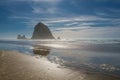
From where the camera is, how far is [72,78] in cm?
995

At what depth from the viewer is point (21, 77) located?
32.7 feet

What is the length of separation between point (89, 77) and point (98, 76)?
0.79 metres

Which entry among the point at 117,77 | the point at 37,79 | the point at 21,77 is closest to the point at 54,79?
the point at 37,79

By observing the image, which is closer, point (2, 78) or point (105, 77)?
point (2, 78)

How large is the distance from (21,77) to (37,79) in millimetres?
1314

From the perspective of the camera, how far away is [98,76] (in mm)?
10578

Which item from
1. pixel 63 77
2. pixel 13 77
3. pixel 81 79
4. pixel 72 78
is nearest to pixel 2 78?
pixel 13 77

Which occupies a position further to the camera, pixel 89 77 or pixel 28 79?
pixel 89 77

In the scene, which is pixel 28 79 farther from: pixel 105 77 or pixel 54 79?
pixel 105 77

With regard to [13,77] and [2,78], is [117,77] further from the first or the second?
[2,78]

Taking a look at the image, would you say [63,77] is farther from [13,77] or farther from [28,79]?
[13,77]

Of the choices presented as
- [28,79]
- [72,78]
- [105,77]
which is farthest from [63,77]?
[105,77]

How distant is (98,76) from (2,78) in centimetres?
728

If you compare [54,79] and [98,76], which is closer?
[54,79]
